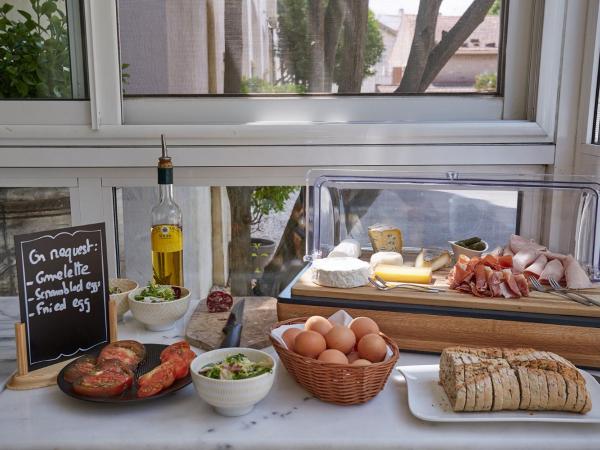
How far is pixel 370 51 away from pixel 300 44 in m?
0.19

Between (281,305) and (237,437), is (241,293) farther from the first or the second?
(237,437)

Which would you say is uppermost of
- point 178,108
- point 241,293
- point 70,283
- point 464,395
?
point 178,108

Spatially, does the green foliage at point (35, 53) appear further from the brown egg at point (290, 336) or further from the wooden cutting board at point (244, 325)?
the brown egg at point (290, 336)

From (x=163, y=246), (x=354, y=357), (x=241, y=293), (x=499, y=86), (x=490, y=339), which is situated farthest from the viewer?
(x=241, y=293)

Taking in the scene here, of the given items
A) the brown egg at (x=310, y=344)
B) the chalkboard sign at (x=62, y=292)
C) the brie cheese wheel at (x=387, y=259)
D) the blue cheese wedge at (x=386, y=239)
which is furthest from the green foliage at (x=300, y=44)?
the brown egg at (x=310, y=344)

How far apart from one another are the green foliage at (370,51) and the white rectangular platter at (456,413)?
0.97 meters

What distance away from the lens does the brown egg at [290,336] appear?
957 mm

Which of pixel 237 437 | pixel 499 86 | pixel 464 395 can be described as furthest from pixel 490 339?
pixel 499 86

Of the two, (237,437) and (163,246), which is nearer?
(237,437)

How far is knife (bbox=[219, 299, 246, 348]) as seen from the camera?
104 centimetres

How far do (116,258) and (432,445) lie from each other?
3.83 feet

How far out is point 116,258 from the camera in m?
1.73

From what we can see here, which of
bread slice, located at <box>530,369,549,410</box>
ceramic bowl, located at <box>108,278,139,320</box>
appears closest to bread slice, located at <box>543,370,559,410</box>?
bread slice, located at <box>530,369,549,410</box>

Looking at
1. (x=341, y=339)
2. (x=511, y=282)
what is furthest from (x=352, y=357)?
(x=511, y=282)
